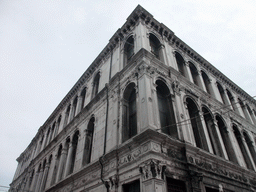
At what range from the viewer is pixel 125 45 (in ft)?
49.4

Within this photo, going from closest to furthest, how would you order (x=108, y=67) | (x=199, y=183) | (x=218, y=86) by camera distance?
(x=199, y=183) < (x=108, y=67) < (x=218, y=86)

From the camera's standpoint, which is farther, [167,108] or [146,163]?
[167,108]

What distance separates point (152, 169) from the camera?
734 centimetres

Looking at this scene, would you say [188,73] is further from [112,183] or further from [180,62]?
[112,183]

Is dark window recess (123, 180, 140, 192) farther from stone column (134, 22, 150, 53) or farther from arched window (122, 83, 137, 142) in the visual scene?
stone column (134, 22, 150, 53)

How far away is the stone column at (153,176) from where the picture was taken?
701cm

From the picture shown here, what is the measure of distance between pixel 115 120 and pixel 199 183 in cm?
526

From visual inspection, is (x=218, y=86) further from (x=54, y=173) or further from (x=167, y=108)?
(x=54, y=173)

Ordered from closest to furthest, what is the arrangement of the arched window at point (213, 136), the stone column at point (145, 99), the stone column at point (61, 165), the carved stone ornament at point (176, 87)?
the stone column at point (145, 99) → the carved stone ornament at point (176, 87) → the arched window at point (213, 136) → the stone column at point (61, 165)

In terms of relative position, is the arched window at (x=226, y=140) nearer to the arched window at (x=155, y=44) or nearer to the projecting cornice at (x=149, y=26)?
the projecting cornice at (x=149, y=26)


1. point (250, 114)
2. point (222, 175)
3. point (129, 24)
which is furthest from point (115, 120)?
point (250, 114)

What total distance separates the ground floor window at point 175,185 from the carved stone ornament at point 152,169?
703mm

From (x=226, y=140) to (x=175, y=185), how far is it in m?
7.72

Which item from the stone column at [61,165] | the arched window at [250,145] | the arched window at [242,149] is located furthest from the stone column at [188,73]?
the stone column at [61,165]
